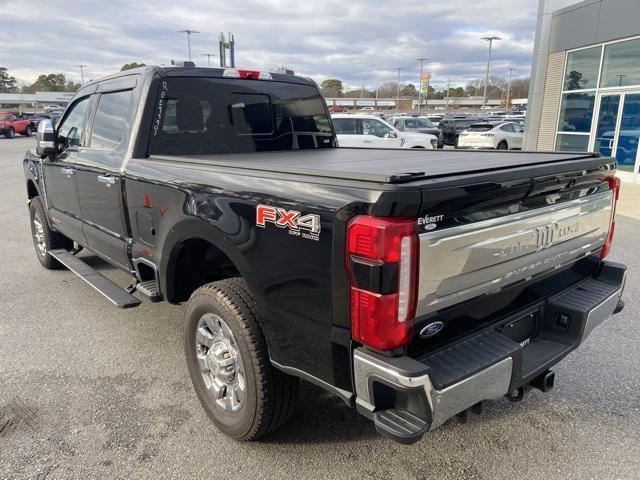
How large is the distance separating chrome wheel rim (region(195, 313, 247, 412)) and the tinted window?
1.48 metres

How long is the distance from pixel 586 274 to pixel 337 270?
6.60 feet

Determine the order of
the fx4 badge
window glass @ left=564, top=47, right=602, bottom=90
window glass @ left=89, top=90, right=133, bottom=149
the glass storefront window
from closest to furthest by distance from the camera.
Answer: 1. the fx4 badge
2. window glass @ left=89, top=90, right=133, bottom=149
3. window glass @ left=564, top=47, right=602, bottom=90
4. the glass storefront window

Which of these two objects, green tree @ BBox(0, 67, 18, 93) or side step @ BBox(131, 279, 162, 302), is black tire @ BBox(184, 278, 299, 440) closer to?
side step @ BBox(131, 279, 162, 302)

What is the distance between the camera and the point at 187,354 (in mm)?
3049

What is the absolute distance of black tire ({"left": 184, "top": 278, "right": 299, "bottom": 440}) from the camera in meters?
2.47

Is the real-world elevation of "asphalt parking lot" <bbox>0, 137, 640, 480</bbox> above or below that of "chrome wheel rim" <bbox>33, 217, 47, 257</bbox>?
below

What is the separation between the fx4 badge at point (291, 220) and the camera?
6.65 ft

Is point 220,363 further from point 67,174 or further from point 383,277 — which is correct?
point 67,174

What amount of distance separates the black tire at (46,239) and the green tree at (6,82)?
138 metres

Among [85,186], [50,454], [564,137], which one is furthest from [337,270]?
[564,137]

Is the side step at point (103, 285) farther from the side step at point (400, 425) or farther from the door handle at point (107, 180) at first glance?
the side step at point (400, 425)

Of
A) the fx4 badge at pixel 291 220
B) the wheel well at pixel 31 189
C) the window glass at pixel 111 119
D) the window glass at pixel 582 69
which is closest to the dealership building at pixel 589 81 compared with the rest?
the window glass at pixel 582 69

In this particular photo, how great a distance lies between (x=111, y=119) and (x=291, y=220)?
258 centimetres

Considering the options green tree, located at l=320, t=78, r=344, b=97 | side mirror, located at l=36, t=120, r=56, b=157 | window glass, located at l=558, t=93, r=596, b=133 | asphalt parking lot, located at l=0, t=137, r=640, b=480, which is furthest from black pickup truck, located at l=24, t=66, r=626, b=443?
green tree, located at l=320, t=78, r=344, b=97
